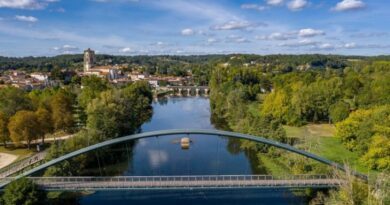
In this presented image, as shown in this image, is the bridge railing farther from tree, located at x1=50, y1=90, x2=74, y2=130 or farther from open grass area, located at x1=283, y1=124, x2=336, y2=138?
open grass area, located at x1=283, y1=124, x2=336, y2=138

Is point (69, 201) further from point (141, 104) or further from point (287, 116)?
point (141, 104)

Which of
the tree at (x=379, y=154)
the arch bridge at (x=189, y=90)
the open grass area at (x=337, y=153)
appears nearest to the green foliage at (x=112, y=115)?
the open grass area at (x=337, y=153)

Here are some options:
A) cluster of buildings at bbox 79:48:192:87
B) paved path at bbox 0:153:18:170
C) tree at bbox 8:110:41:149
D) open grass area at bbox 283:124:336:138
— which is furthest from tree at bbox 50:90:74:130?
cluster of buildings at bbox 79:48:192:87

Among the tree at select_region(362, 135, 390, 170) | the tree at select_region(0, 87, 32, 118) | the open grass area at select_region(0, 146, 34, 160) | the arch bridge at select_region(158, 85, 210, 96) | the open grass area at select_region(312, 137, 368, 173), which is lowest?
the arch bridge at select_region(158, 85, 210, 96)

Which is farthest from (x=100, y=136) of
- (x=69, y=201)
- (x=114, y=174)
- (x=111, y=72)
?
(x=111, y=72)

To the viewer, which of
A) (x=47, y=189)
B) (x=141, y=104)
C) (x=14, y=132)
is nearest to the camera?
(x=47, y=189)

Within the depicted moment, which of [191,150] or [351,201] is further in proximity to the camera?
[191,150]

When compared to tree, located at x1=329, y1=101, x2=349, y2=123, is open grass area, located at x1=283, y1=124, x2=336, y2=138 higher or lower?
lower

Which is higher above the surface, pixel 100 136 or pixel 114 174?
pixel 100 136
